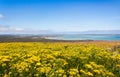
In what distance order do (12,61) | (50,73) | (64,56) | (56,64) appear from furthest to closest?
1. (64,56)
2. (12,61)
3. (56,64)
4. (50,73)

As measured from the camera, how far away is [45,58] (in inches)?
456

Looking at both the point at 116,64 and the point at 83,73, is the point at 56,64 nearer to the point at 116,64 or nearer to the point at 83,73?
the point at 83,73

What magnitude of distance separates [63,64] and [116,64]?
9.54 ft

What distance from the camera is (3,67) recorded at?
1165cm

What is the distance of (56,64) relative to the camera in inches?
426

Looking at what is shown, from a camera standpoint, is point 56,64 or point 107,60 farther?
point 107,60

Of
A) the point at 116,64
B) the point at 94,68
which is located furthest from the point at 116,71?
the point at 94,68

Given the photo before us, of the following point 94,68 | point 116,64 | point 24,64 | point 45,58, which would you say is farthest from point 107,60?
point 24,64

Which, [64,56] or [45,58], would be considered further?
[64,56]

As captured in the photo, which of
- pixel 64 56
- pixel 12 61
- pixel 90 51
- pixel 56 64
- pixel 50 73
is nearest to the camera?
pixel 50 73

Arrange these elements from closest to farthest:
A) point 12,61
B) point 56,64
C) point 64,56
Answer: point 56,64 < point 12,61 < point 64,56

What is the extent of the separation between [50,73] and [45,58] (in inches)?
63.1

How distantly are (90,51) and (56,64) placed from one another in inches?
148

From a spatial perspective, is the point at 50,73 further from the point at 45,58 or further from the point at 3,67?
the point at 3,67
